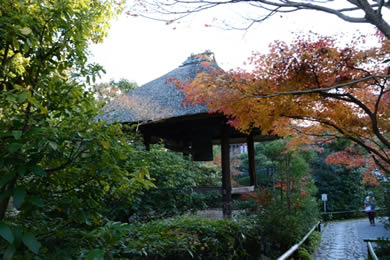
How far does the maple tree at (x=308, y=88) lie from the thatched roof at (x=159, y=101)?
2108 millimetres

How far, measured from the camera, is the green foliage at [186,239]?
270 centimetres

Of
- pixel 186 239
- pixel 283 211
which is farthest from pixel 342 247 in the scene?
pixel 186 239

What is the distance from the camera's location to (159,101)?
8.84 metres

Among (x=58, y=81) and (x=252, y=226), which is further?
(x=252, y=226)

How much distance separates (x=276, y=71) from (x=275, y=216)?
118 inches

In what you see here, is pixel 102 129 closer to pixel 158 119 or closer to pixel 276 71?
pixel 276 71

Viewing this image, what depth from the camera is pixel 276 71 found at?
473 centimetres

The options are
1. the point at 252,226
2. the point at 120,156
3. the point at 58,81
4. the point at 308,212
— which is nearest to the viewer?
the point at 120,156

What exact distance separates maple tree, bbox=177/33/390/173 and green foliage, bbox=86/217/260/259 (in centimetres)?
178

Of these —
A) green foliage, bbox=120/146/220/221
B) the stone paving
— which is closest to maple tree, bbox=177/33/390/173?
green foliage, bbox=120/146/220/221

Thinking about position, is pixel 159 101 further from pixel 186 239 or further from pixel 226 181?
pixel 186 239

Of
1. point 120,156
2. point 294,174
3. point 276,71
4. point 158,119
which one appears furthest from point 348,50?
point 294,174

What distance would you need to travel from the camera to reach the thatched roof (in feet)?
25.5

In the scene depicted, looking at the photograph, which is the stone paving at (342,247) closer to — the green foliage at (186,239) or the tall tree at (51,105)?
the green foliage at (186,239)
